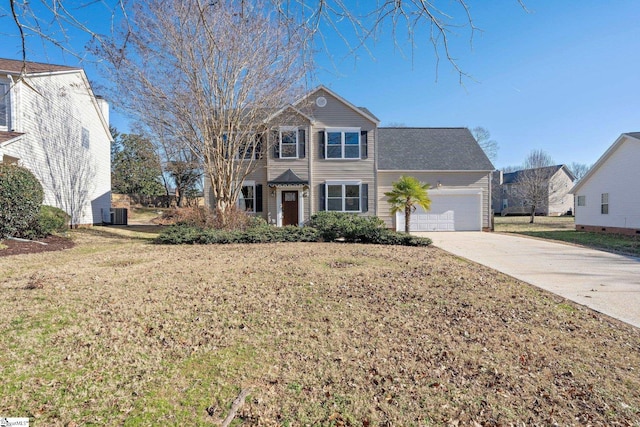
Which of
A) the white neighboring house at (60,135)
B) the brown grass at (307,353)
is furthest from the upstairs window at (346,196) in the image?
the white neighboring house at (60,135)

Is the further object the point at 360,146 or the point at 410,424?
the point at 360,146

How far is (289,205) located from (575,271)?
40.0 ft

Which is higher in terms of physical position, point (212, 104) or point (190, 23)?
point (190, 23)

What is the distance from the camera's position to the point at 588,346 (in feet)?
11.4

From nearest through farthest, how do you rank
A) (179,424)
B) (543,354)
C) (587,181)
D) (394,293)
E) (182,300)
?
1. (179,424)
2. (543,354)
3. (182,300)
4. (394,293)
5. (587,181)

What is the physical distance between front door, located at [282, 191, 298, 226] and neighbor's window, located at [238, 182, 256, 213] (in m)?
1.56

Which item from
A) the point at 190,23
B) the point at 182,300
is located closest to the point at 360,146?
the point at 190,23

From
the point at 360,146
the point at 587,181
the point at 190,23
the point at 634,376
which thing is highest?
the point at 190,23

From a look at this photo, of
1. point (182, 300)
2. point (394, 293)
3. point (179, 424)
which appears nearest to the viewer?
point (179, 424)

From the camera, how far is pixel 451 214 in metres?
18.0

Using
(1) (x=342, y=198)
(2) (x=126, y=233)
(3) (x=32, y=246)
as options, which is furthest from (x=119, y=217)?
(1) (x=342, y=198)

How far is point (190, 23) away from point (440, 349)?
12312mm

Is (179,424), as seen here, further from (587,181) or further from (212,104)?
(587,181)

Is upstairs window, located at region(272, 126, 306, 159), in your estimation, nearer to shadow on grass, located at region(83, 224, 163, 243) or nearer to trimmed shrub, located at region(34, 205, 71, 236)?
shadow on grass, located at region(83, 224, 163, 243)
